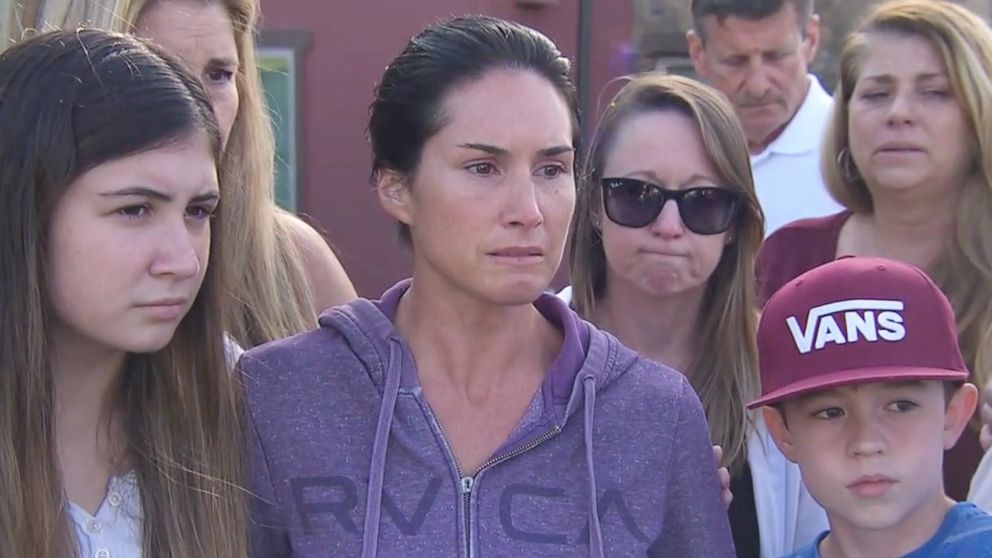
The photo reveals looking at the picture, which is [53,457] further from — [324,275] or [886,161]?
[886,161]

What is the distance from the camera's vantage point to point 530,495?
6.93ft

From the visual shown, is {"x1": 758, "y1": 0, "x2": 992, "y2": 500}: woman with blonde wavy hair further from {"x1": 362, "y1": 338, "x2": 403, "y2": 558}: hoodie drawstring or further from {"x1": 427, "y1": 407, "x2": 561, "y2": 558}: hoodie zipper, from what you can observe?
{"x1": 362, "y1": 338, "x2": 403, "y2": 558}: hoodie drawstring

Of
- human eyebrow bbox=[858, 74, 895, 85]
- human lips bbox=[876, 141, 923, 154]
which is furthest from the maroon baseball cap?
human eyebrow bbox=[858, 74, 895, 85]

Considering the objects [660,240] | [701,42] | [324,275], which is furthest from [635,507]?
[701,42]

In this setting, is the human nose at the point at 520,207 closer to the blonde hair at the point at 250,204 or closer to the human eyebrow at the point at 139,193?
the human eyebrow at the point at 139,193

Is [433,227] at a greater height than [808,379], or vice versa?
[433,227]

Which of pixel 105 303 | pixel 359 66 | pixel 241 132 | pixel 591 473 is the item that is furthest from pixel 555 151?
pixel 359 66

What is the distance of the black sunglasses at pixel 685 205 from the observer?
9.08 ft

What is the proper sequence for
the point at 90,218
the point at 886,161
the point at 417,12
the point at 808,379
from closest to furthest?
the point at 90,218 < the point at 808,379 < the point at 886,161 < the point at 417,12

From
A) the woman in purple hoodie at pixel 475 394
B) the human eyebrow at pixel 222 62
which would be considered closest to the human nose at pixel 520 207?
the woman in purple hoodie at pixel 475 394

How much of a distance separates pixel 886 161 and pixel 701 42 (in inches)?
61.0

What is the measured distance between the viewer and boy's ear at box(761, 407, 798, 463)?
2346 mm

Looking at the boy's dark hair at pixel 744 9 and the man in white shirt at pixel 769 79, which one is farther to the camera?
Answer: the boy's dark hair at pixel 744 9

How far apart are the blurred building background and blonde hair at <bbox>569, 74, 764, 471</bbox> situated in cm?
187
